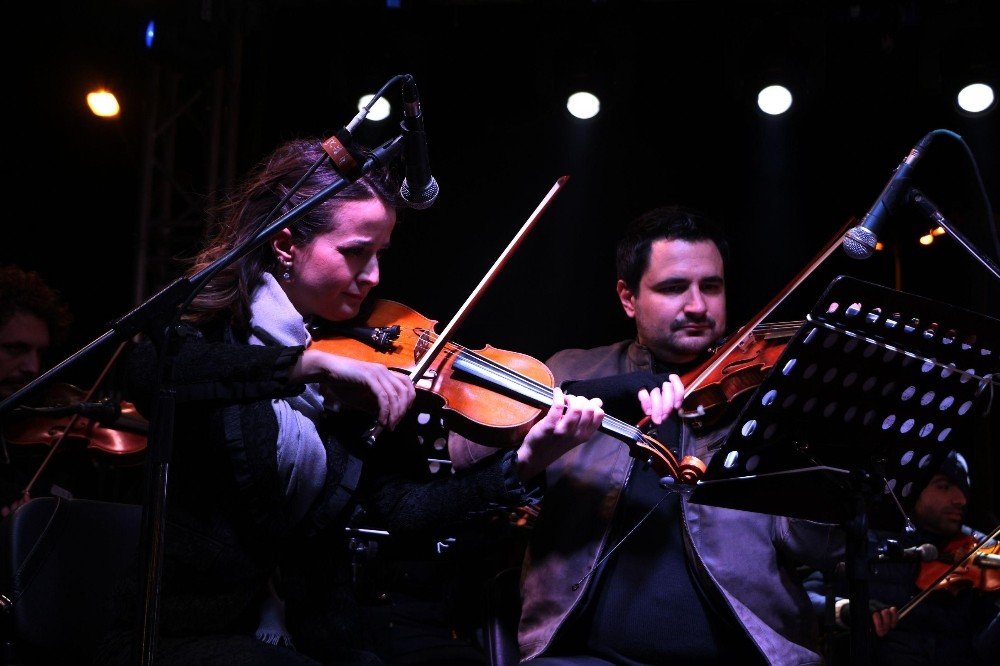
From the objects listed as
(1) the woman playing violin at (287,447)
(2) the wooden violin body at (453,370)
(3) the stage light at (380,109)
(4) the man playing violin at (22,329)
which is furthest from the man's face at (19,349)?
(2) the wooden violin body at (453,370)

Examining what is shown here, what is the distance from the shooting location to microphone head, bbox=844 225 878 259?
5.82ft

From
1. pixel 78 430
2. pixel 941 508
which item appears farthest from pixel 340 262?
pixel 941 508

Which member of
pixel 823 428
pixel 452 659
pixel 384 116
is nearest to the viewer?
pixel 823 428

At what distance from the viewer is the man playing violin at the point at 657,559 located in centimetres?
212

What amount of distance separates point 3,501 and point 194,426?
197 cm

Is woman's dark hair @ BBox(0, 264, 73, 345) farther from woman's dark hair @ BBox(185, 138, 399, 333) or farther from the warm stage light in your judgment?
woman's dark hair @ BBox(185, 138, 399, 333)

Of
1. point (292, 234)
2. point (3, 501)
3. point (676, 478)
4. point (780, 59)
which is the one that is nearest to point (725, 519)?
point (676, 478)

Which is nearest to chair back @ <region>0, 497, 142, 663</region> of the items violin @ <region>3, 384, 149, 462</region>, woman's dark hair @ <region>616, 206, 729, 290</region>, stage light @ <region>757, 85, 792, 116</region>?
woman's dark hair @ <region>616, 206, 729, 290</region>

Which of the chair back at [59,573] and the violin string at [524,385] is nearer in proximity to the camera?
the chair back at [59,573]

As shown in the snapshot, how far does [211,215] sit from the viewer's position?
2.26 m

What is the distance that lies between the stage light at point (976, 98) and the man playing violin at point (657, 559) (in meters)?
1.96

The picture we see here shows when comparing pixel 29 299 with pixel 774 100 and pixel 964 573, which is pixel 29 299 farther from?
pixel 964 573

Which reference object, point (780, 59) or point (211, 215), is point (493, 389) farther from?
point (780, 59)

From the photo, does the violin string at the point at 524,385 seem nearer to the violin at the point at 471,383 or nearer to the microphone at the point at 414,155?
the violin at the point at 471,383
